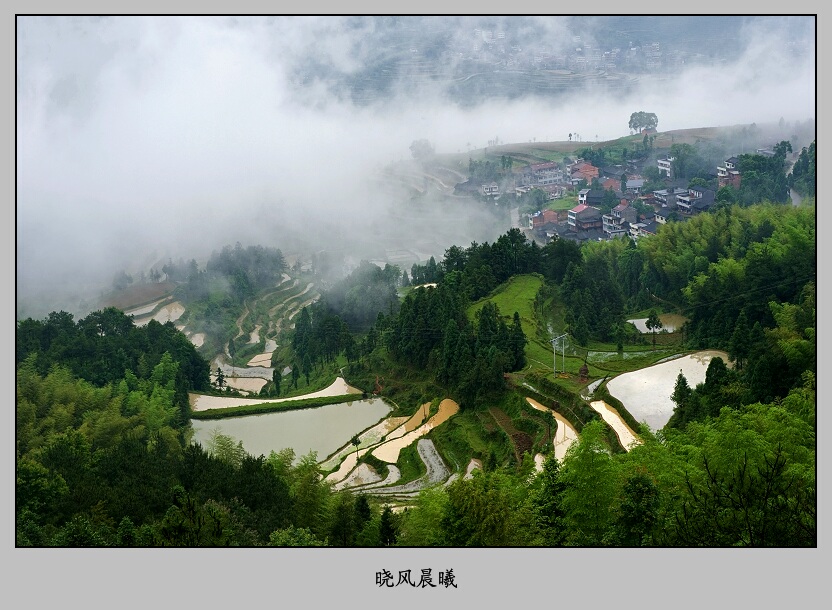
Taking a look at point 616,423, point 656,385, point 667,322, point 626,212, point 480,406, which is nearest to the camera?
point 616,423

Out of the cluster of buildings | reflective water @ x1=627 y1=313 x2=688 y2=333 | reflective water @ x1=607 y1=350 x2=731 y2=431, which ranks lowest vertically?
reflective water @ x1=607 y1=350 x2=731 y2=431

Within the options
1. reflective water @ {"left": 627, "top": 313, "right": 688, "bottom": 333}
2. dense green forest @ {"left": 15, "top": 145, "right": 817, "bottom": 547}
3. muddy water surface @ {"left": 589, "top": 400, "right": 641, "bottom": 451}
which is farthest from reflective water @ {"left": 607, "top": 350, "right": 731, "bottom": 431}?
reflective water @ {"left": 627, "top": 313, "right": 688, "bottom": 333}

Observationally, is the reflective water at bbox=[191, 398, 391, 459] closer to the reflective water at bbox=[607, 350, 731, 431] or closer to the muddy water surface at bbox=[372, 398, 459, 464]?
the muddy water surface at bbox=[372, 398, 459, 464]

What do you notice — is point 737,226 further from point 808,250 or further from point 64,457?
point 64,457

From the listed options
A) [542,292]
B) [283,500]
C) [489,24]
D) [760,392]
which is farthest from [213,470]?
[489,24]

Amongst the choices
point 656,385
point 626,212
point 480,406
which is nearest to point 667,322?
point 656,385

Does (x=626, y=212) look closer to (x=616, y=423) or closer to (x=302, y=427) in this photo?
(x=302, y=427)

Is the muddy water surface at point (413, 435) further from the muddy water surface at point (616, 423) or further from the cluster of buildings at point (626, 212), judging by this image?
the cluster of buildings at point (626, 212)

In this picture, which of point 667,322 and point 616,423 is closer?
point 616,423
